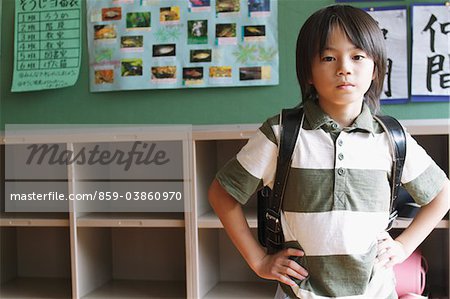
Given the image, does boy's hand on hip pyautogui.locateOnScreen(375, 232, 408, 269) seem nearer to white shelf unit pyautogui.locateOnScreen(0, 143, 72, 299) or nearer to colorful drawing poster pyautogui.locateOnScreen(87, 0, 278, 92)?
colorful drawing poster pyautogui.locateOnScreen(87, 0, 278, 92)

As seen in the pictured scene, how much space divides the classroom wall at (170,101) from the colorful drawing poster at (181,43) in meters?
0.03

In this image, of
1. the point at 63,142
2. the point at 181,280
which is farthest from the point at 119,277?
the point at 63,142

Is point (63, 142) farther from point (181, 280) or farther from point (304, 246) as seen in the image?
point (304, 246)

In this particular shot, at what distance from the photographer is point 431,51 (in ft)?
6.70

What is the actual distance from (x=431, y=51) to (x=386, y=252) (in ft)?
3.71

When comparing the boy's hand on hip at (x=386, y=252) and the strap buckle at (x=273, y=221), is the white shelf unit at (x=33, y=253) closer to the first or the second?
the strap buckle at (x=273, y=221)

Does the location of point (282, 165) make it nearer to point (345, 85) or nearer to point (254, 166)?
point (254, 166)

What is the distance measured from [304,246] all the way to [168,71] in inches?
50.7

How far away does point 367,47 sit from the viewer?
108cm

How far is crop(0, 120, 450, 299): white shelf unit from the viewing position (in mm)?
1854

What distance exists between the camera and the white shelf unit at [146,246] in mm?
1854

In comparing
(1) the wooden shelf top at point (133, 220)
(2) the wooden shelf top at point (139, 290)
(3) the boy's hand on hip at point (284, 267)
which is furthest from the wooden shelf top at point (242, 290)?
(3) the boy's hand on hip at point (284, 267)

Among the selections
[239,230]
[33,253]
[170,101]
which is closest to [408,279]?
[239,230]

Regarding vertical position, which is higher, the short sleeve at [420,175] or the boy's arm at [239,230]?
the short sleeve at [420,175]
